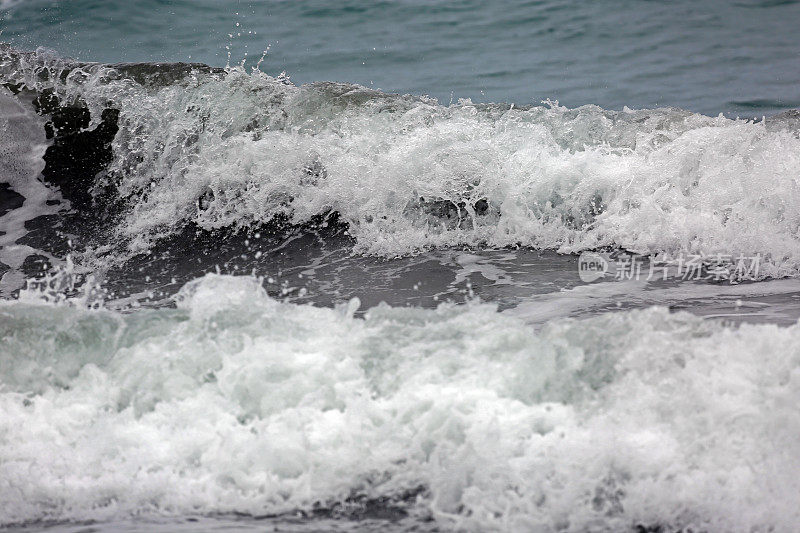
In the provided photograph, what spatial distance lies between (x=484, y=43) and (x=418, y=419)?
9.37 meters

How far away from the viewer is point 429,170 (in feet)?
22.1

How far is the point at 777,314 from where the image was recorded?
4.57 meters

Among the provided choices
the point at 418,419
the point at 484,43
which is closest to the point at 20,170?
the point at 418,419

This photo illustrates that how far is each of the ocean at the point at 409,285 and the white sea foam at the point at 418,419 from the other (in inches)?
0.4

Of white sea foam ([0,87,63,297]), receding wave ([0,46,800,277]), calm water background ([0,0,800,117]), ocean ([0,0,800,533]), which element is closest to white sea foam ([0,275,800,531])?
ocean ([0,0,800,533])

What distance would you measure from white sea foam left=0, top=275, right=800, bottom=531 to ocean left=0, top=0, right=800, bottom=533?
1 cm

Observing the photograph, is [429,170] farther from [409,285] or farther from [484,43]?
[484,43]

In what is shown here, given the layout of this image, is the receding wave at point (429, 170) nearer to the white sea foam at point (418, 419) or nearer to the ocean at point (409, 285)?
the ocean at point (409, 285)

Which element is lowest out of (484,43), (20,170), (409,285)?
(409,285)

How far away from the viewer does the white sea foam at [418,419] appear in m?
3.10

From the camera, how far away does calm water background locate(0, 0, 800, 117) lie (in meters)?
10.4

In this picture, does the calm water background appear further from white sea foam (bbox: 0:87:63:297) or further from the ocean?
white sea foam (bbox: 0:87:63:297)

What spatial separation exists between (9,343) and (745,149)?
4464 mm

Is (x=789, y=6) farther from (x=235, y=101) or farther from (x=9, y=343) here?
(x=9, y=343)
